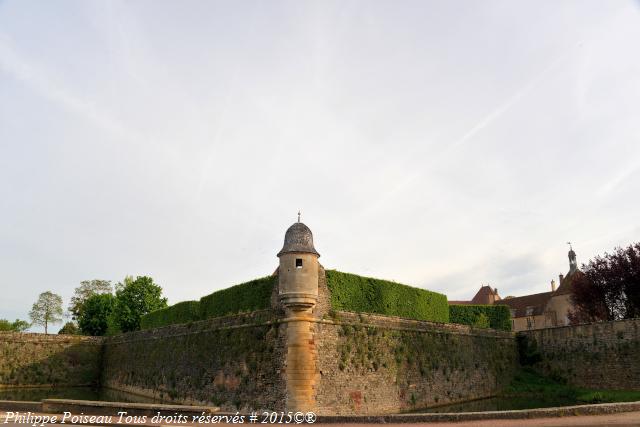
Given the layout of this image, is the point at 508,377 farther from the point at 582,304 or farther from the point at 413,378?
the point at 582,304

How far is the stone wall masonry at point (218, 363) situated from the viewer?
21.0 metres

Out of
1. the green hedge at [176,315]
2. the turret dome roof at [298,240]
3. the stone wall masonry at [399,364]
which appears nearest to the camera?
the turret dome roof at [298,240]

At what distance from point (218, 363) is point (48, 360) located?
24.7m

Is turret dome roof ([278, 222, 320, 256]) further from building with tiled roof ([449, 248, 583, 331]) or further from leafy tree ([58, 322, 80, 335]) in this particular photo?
leafy tree ([58, 322, 80, 335])

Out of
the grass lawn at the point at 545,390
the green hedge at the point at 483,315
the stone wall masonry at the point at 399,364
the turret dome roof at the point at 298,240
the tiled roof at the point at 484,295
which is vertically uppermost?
the tiled roof at the point at 484,295

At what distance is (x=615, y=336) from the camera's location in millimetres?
29391

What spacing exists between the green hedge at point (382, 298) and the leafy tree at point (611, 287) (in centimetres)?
1337

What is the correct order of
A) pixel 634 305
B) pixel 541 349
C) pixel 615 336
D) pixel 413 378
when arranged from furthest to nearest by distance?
1. pixel 634 305
2. pixel 541 349
3. pixel 615 336
4. pixel 413 378

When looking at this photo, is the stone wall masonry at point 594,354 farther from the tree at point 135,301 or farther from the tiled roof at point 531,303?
the tree at point 135,301

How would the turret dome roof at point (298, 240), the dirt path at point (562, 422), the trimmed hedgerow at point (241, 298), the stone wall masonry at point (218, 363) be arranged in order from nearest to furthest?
the dirt path at point (562, 422), the turret dome roof at point (298, 240), the stone wall masonry at point (218, 363), the trimmed hedgerow at point (241, 298)

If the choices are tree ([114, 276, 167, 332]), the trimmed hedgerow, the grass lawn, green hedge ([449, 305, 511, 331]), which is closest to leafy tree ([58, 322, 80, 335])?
tree ([114, 276, 167, 332])

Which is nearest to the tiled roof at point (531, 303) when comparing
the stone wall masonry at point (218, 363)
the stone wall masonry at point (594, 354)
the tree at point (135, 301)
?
the stone wall masonry at point (594, 354)

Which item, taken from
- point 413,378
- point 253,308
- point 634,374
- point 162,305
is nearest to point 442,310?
point 413,378

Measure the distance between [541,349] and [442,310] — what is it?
6980 mm
